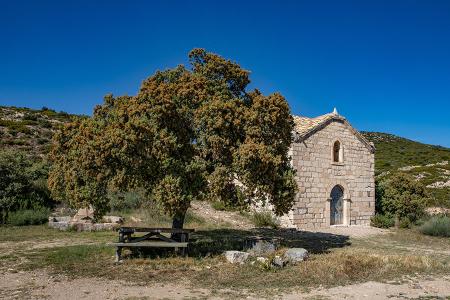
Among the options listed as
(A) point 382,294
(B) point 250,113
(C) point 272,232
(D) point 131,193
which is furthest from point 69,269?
(D) point 131,193

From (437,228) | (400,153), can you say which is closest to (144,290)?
(437,228)

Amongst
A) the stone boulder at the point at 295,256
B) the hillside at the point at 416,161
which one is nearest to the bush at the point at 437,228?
the hillside at the point at 416,161

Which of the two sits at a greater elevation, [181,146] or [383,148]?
[383,148]

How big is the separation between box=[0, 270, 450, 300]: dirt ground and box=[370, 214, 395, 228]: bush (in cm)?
1400

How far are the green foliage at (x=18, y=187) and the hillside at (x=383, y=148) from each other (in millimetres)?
7342

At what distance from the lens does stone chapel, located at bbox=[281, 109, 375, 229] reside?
2100 centimetres

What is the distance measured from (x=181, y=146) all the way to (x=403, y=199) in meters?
17.0

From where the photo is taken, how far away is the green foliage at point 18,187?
1972 cm

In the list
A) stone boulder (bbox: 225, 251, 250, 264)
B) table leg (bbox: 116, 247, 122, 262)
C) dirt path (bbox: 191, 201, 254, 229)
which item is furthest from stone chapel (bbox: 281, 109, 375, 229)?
table leg (bbox: 116, 247, 122, 262)

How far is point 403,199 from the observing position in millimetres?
24125

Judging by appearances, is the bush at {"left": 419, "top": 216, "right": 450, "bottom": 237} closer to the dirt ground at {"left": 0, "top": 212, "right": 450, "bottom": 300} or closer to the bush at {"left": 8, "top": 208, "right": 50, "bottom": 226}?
the dirt ground at {"left": 0, "top": 212, "right": 450, "bottom": 300}

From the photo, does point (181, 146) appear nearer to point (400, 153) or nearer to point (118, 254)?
point (118, 254)

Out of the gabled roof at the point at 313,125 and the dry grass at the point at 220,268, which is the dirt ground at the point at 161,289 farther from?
the gabled roof at the point at 313,125

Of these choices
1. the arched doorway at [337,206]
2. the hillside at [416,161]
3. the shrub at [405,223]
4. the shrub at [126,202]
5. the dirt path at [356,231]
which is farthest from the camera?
the hillside at [416,161]
